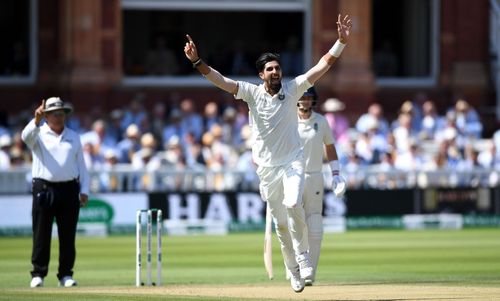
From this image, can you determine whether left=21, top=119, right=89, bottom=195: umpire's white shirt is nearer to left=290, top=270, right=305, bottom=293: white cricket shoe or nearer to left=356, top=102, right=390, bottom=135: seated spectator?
left=290, top=270, right=305, bottom=293: white cricket shoe

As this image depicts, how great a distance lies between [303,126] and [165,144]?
12.7 meters

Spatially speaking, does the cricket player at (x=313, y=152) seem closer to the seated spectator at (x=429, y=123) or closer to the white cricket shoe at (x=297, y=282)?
the white cricket shoe at (x=297, y=282)

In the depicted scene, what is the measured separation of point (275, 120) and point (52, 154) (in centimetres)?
297

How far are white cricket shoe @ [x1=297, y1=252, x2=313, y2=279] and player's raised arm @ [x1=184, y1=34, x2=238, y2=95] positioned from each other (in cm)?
162

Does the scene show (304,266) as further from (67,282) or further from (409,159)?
(409,159)

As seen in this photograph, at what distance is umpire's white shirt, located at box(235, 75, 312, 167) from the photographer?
12906 millimetres

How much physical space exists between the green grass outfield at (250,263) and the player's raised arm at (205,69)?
1922 mm

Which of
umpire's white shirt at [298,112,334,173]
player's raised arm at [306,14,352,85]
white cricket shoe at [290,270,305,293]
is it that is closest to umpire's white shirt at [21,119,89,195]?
umpire's white shirt at [298,112,334,173]

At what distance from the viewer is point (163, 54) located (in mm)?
31125

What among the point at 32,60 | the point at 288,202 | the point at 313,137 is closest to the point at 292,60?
the point at 32,60

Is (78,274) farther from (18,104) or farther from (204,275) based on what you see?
(18,104)

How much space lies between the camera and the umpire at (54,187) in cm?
1473

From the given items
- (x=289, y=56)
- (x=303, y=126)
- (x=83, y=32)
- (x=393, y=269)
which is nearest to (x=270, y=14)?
(x=289, y=56)

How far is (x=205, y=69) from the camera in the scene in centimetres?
1262
